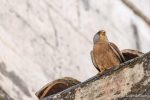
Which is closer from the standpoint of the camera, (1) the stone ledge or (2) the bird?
(1) the stone ledge

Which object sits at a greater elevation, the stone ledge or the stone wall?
the stone wall

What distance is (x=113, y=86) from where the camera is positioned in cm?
306

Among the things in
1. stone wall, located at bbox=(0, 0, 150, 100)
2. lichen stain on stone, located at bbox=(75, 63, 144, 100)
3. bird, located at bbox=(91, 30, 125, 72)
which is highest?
stone wall, located at bbox=(0, 0, 150, 100)

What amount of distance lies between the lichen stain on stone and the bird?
19 centimetres

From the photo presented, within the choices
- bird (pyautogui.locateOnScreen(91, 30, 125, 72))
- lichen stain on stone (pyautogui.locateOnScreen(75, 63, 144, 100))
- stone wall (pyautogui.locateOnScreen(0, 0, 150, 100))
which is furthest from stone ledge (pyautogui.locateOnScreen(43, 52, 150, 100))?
stone wall (pyautogui.locateOnScreen(0, 0, 150, 100))

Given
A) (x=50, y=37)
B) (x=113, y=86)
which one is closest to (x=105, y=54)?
(x=113, y=86)

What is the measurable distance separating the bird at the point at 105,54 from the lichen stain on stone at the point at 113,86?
0.64ft

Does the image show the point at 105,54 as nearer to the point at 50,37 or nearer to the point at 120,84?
the point at 120,84

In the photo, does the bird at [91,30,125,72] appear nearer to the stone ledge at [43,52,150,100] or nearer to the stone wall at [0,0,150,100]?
the stone ledge at [43,52,150,100]

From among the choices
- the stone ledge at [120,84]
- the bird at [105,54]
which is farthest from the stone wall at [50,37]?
the stone ledge at [120,84]

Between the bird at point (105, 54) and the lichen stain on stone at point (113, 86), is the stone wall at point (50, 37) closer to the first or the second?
the bird at point (105, 54)

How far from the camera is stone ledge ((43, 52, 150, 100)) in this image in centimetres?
295

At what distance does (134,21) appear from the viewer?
626 centimetres

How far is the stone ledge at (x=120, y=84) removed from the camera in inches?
116
